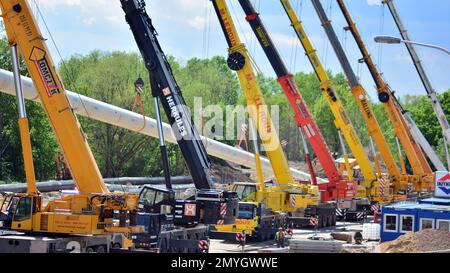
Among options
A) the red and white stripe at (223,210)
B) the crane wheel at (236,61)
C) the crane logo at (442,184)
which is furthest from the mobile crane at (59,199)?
the crane logo at (442,184)

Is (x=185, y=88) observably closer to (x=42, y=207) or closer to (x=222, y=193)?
(x=222, y=193)

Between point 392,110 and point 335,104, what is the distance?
32.4 feet

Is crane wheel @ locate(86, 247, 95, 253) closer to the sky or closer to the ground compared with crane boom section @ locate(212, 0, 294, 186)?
closer to the ground

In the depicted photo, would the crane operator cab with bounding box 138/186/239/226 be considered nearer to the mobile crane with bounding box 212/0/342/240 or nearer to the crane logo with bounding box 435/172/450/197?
the mobile crane with bounding box 212/0/342/240

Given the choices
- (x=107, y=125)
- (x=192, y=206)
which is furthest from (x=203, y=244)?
(x=107, y=125)

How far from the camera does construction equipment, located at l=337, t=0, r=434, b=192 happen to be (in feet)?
179

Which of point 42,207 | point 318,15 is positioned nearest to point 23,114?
point 42,207

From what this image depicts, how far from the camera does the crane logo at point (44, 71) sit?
76.8 feet

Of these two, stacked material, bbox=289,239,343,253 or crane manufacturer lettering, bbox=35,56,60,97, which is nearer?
crane manufacturer lettering, bbox=35,56,60,97

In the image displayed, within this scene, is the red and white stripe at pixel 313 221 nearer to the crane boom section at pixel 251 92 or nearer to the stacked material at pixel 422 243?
the crane boom section at pixel 251 92

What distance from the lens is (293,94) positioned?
4247 centimetres

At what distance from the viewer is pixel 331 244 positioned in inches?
1039

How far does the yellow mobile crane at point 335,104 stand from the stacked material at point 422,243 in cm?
2075

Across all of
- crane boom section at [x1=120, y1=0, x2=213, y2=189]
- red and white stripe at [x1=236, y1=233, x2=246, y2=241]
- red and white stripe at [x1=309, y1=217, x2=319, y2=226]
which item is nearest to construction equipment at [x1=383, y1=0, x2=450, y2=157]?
red and white stripe at [x1=309, y1=217, x2=319, y2=226]
